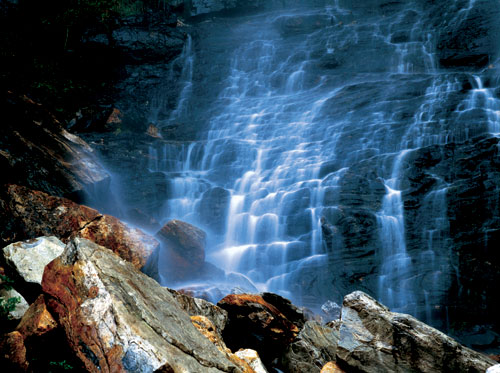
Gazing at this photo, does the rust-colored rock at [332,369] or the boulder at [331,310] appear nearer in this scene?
the rust-colored rock at [332,369]

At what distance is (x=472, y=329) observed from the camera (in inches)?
409

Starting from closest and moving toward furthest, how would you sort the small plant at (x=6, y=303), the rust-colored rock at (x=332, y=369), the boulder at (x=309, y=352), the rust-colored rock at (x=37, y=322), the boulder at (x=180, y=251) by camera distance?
the rust-colored rock at (x=37, y=322) < the small plant at (x=6, y=303) < the rust-colored rock at (x=332, y=369) < the boulder at (x=309, y=352) < the boulder at (x=180, y=251)

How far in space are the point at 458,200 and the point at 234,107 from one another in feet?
51.3

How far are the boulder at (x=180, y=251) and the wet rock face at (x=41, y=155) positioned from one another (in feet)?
8.67

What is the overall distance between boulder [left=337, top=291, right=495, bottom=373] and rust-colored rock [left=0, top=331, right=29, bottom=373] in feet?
12.3

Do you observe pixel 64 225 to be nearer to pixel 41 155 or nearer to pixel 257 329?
pixel 41 155

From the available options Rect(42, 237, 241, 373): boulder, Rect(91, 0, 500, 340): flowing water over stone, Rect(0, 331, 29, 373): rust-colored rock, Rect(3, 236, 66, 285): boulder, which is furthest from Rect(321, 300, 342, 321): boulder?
Rect(0, 331, 29, 373): rust-colored rock

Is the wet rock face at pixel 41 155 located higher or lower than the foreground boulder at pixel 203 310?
higher

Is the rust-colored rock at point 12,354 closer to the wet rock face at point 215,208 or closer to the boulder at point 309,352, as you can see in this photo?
the boulder at point 309,352

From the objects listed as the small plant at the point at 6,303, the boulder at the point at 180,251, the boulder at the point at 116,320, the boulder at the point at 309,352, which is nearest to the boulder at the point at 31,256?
the small plant at the point at 6,303

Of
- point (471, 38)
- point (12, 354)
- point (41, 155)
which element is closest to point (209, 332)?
point (12, 354)

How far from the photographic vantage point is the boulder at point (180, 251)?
10.8 meters

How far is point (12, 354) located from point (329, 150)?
15.1 metres

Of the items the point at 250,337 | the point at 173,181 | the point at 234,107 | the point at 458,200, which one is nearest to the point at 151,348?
the point at 250,337
